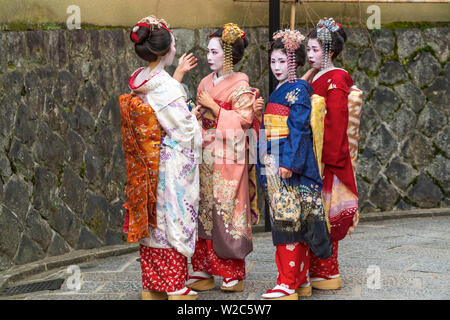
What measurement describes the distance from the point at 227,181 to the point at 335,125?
3.54 ft

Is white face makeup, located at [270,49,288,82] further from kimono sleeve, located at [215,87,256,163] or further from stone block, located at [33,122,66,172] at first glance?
stone block, located at [33,122,66,172]

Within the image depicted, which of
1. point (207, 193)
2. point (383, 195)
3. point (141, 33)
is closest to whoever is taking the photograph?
point (141, 33)

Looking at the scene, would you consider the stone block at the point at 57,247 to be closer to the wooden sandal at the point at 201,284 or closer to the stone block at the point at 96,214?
the stone block at the point at 96,214

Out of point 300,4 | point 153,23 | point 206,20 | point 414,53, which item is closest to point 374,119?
point 414,53

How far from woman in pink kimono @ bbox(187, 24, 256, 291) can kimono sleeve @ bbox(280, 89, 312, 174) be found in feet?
1.78

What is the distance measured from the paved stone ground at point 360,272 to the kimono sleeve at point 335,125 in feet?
4.03

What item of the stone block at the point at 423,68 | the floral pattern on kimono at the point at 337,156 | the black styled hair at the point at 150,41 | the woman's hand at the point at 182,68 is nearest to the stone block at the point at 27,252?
the woman's hand at the point at 182,68

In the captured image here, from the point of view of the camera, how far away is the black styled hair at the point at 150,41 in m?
5.74

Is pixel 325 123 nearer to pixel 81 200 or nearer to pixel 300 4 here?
pixel 81 200

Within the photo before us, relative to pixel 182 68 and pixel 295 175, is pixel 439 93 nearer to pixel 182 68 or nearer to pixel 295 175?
pixel 295 175

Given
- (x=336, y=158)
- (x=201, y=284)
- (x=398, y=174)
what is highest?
(x=336, y=158)

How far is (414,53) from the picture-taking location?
1067 cm

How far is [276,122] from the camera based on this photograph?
19.5 feet

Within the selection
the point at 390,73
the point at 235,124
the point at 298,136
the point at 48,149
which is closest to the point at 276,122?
the point at 298,136
